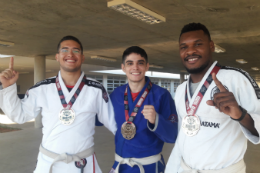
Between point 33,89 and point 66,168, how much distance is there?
2.62ft

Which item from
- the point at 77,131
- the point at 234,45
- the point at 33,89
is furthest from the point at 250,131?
the point at 234,45

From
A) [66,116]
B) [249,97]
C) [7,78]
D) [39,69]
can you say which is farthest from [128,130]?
[39,69]

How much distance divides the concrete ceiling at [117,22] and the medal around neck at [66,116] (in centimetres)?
201

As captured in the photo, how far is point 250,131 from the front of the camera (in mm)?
1214

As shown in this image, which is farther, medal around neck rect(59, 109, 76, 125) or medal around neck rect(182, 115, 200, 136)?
medal around neck rect(59, 109, 76, 125)

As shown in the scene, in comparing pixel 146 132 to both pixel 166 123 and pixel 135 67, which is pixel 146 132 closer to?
pixel 166 123

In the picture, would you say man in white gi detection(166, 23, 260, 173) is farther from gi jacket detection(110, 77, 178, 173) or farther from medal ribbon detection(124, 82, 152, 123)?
medal ribbon detection(124, 82, 152, 123)

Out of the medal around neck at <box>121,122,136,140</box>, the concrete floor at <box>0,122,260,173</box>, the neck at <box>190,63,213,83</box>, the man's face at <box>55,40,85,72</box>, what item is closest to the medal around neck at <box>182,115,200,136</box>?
the neck at <box>190,63,213,83</box>

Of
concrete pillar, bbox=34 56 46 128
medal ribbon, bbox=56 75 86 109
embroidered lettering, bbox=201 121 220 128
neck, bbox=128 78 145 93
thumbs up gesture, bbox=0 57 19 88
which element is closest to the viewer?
embroidered lettering, bbox=201 121 220 128

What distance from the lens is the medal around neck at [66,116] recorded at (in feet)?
5.87

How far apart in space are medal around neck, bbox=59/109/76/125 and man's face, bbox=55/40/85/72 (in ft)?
1.31

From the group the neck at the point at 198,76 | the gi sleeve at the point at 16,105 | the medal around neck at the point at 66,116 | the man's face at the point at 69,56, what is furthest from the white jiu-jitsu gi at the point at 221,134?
the gi sleeve at the point at 16,105

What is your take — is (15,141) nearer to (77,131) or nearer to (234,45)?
(77,131)

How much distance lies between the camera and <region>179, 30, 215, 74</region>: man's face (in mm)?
1504
